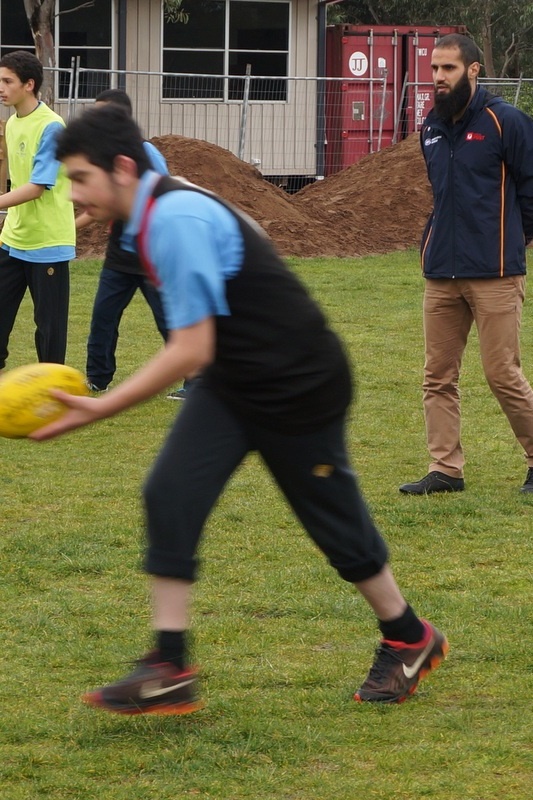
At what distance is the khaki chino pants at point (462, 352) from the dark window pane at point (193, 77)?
17547 millimetres

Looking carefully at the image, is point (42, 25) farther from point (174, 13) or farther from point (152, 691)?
point (152, 691)

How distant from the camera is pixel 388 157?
2048cm

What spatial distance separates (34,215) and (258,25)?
17613mm

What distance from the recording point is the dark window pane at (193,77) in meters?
23.8

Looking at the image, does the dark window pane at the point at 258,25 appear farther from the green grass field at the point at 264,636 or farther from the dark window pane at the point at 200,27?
the green grass field at the point at 264,636

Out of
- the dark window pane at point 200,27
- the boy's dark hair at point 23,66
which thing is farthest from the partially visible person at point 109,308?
the dark window pane at point 200,27

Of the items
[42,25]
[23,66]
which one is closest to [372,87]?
[42,25]

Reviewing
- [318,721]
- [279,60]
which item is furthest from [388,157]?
[318,721]

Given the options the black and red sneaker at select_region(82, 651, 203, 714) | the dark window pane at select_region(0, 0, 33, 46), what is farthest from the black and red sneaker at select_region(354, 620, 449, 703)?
the dark window pane at select_region(0, 0, 33, 46)

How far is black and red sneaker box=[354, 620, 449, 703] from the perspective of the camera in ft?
13.8

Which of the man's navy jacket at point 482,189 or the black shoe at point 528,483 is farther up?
the man's navy jacket at point 482,189

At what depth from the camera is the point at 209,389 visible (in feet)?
12.8

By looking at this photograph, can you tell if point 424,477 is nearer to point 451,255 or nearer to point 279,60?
point 451,255

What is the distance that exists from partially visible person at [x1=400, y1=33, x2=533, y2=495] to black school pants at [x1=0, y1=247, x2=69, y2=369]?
2665 mm
